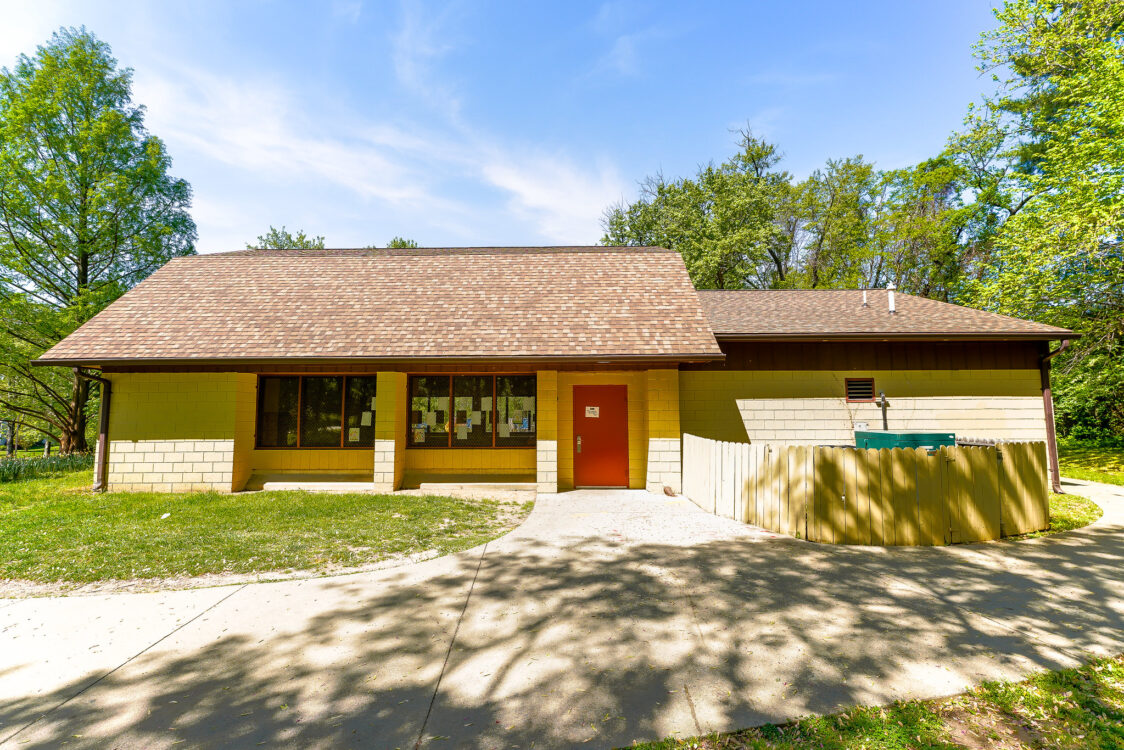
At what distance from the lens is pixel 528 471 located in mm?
11383

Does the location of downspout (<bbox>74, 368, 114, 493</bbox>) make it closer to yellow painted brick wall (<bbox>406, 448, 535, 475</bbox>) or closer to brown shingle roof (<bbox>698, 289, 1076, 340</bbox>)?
yellow painted brick wall (<bbox>406, 448, 535, 475</bbox>)

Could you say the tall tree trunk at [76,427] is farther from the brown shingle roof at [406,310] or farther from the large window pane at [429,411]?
the large window pane at [429,411]

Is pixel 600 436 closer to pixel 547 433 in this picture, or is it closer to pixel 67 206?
pixel 547 433

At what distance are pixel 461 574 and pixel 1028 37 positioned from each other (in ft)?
88.2

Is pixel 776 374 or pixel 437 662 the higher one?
pixel 776 374

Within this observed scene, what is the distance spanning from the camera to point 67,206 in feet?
59.4

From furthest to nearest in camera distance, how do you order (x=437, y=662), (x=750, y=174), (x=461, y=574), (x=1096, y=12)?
1. (x=750, y=174)
2. (x=1096, y=12)
3. (x=461, y=574)
4. (x=437, y=662)

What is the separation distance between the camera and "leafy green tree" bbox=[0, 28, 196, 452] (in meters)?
17.1

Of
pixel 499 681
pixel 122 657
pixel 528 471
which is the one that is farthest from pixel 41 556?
pixel 528 471

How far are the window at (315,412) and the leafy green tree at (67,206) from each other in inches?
521

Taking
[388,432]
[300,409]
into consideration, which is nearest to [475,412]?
[388,432]

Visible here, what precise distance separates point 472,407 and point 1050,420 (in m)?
14.2

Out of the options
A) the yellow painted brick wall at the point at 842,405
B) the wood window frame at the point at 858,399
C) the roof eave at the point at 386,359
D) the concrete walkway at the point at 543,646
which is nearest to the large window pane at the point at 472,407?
the roof eave at the point at 386,359

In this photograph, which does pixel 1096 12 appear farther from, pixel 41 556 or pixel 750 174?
pixel 41 556
